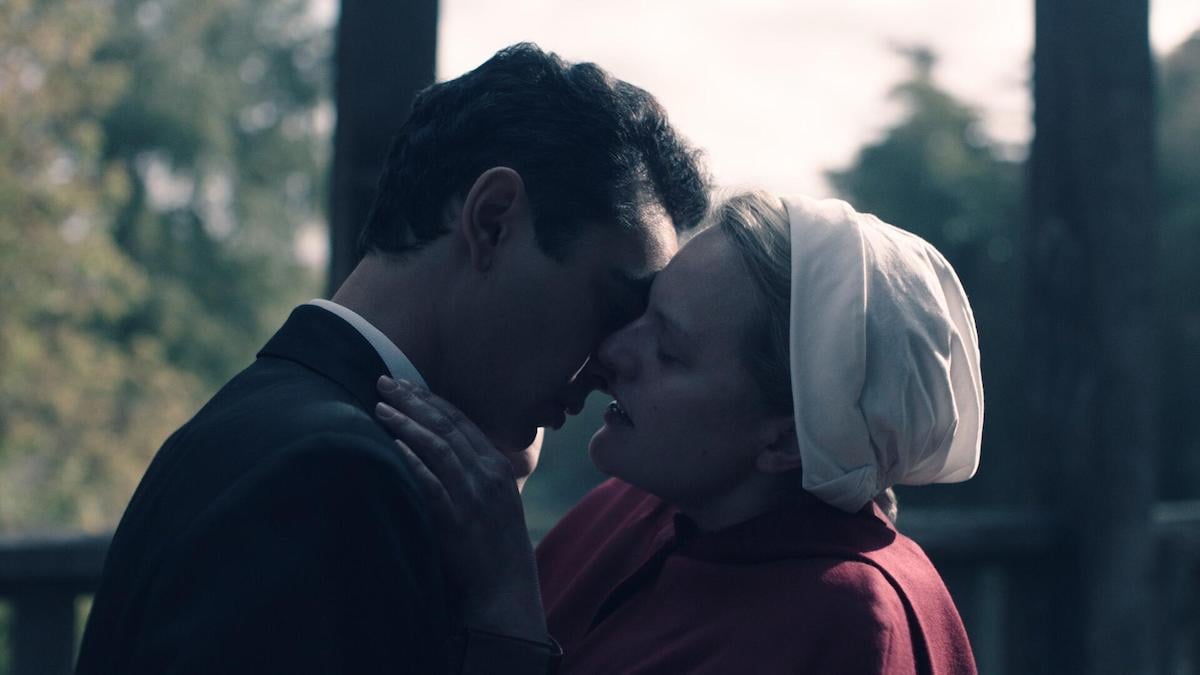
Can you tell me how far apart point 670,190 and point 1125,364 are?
7.15 feet

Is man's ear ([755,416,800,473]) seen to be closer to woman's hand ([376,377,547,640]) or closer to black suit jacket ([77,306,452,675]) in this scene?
woman's hand ([376,377,547,640])

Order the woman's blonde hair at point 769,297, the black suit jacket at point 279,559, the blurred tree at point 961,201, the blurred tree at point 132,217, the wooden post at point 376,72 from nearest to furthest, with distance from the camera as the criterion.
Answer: the black suit jacket at point 279,559 → the woman's blonde hair at point 769,297 → the wooden post at point 376,72 → the blurred tree at point 961,201 → the blurred tree at point 132,217

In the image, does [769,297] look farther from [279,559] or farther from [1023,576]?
[1023,576]

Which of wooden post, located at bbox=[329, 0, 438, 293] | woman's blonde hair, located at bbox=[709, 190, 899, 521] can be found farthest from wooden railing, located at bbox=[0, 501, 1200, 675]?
wooden post, located at bbox=[329, 0, 438, 293]

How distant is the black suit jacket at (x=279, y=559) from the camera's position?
151 cm

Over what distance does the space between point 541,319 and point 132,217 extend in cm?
2459

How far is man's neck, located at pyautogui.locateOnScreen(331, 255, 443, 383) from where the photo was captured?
1.99 meters

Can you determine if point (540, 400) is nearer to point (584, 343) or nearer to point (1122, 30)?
point (584, 343)

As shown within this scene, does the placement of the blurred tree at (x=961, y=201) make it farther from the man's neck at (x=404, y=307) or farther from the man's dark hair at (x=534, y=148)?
the man's neck at (x=404, y=307)

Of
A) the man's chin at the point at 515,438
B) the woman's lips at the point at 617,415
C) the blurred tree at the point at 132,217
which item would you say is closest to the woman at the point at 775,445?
the woman's lips at the point at 617,415

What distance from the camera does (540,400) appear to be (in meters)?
2.17

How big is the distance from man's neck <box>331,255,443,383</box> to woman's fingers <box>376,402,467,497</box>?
175mm

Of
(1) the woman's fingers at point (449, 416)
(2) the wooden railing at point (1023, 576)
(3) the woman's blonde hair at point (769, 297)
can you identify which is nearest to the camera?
(1) the woman's fingers at point (449, 416)

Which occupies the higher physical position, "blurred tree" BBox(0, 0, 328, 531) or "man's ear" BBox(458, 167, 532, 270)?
"man's ear" BBox(458, 167, 532, 270)
